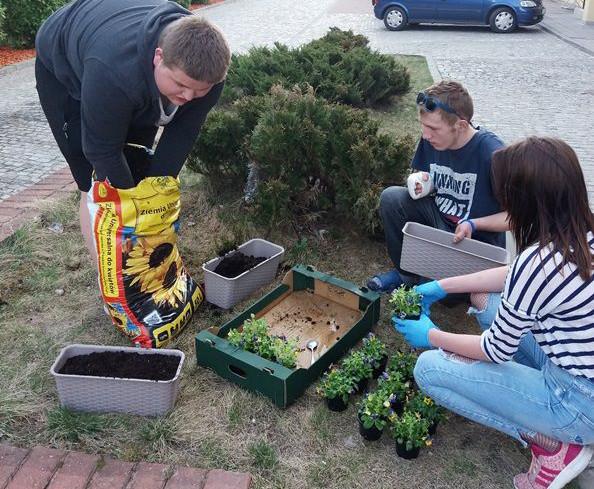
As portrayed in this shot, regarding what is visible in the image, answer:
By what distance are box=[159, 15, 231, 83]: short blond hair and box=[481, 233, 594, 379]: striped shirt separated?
4.48 feet

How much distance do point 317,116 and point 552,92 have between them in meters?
5.67

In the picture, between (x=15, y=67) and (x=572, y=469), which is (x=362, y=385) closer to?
(x=572, y=469)

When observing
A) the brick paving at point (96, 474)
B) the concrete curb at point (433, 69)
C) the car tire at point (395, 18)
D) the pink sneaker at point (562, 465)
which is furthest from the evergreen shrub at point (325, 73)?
the car tire at point (395, 18)

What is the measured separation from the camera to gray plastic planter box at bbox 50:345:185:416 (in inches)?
99.9

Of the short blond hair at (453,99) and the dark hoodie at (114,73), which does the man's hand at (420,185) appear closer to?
the short blond hair at (453,99)

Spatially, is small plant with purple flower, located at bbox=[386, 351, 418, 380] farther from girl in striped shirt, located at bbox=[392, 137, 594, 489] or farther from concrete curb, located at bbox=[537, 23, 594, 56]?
concrete curb, located at bbox=[537, 23, 594, 56]

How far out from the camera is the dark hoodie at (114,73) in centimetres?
241

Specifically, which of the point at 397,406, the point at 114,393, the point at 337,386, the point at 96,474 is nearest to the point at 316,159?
the point at 337,386

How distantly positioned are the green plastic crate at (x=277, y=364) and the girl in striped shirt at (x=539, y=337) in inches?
22.0

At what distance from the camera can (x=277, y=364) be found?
2686 millimetres

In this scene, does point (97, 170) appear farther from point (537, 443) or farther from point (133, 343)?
point (537, 443)

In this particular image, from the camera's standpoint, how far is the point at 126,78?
7.91ft

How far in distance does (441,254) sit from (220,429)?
1.41 metres

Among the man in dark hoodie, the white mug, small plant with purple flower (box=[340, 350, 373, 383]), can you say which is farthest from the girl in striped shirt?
the man in dark hoodie
